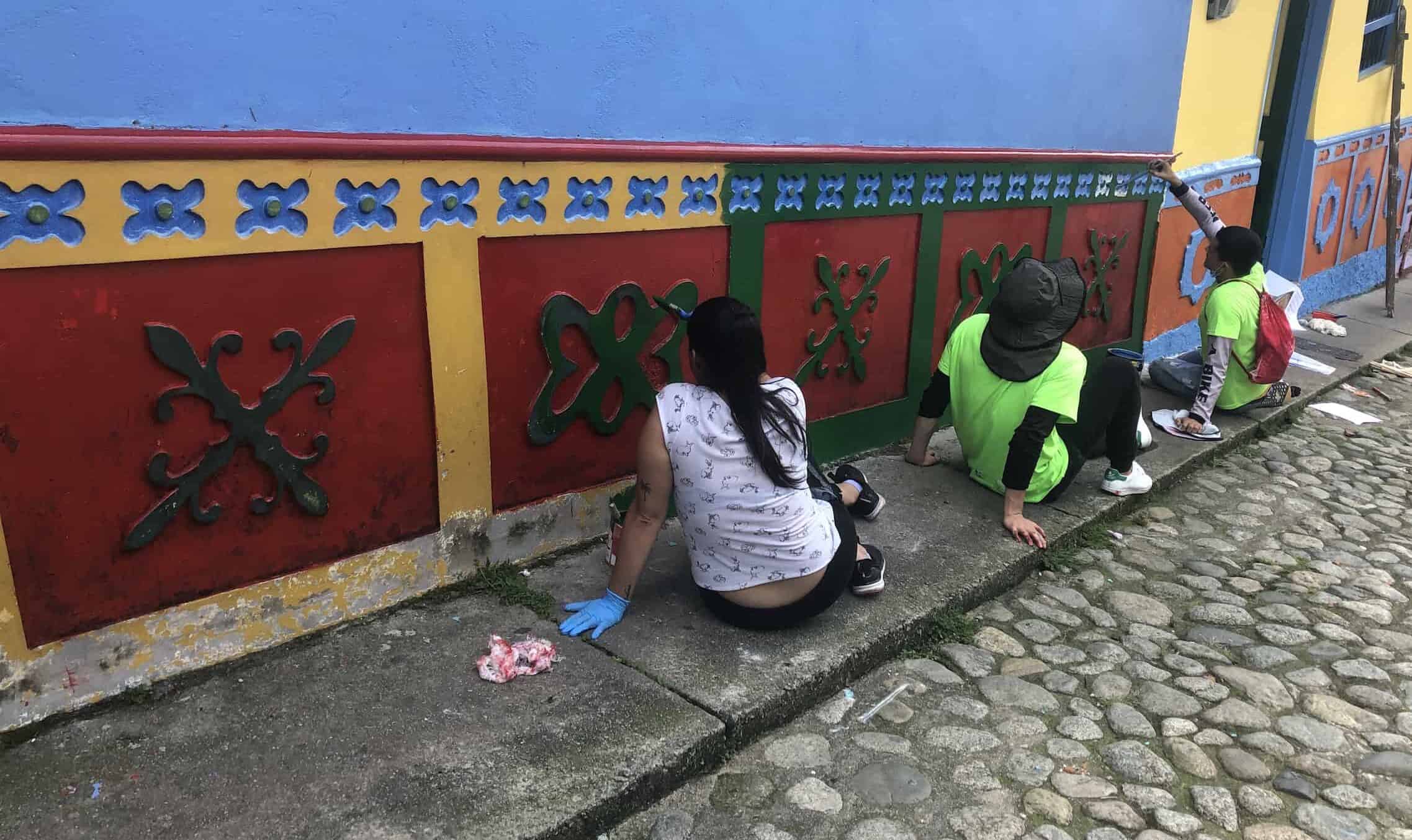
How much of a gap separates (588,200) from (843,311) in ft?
4.97

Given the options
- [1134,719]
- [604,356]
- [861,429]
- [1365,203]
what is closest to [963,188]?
[861,429]

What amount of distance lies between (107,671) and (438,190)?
4.86 feet

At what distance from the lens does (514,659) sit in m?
2.62

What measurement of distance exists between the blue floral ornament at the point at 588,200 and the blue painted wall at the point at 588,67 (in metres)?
0.15

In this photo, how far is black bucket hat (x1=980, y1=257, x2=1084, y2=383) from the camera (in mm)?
3693

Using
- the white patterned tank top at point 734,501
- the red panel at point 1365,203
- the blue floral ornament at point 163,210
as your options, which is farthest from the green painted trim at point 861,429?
the red panel at point 1365,203

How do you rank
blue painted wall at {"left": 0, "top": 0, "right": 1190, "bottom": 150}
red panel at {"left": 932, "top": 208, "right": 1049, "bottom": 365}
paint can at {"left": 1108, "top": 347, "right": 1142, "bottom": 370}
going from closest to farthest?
blue painted wall at {"left": 0, "top": 0, "right": 1190, "bottom": 150}, paint can at {"left": 1108, "top": 347, "right": 1142, "bottom": 370}, red panel at {"left": 932, "top": 208, "right": 1049, "bottom": 365}

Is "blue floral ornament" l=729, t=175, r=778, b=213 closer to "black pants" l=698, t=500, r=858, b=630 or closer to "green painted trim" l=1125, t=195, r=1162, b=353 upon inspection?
"black pants" l=698, t=500, r=858, b=630

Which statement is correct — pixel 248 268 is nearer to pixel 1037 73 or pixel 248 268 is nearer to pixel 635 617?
pixel 635 617

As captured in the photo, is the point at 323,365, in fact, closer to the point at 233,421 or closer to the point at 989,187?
the point at 233,421

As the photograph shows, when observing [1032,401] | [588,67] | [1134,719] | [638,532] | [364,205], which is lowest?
[1134,719]

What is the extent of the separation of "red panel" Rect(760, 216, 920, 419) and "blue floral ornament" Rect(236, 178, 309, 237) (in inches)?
71.6

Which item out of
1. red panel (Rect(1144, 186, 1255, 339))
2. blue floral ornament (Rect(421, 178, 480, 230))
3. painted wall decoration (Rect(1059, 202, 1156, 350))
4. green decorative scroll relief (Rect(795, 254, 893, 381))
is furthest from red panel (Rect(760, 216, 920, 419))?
red panel (Rect(1144, 186, 1255, 339))

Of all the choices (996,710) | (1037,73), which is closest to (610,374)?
(996,710)
